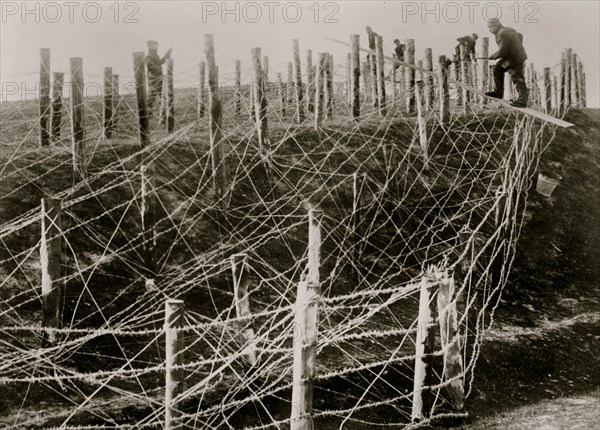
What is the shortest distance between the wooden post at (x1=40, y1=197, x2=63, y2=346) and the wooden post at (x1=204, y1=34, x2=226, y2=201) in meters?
2.53

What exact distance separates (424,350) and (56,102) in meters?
6.16

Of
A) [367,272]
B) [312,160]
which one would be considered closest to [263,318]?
[367,272]

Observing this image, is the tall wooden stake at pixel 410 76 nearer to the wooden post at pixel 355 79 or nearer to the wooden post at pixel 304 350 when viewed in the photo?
the wooden post at pixel 355 79

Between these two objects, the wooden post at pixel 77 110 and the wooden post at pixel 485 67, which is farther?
the wooden post at pixel 485 67

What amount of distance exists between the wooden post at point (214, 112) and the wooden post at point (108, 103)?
181cm

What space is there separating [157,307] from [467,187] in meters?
6.69

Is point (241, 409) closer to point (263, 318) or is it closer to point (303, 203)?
point (263, 318)

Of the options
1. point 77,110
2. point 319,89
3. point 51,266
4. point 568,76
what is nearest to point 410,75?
point 319,89

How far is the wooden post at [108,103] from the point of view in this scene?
34.0ft

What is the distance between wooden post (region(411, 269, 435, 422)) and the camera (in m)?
6.48

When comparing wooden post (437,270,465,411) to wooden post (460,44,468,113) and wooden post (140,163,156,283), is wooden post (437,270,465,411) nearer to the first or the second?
wooden post (140,163,156,283)

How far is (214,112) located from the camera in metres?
9.20

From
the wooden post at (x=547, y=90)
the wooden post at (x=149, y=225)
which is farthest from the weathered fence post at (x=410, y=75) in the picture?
the wooden post at (x=149, y=225)

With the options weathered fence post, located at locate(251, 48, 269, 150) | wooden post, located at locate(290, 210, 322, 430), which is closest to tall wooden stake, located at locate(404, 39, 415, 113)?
weathered fence post, located at locate(251, 48, 269, 150)
